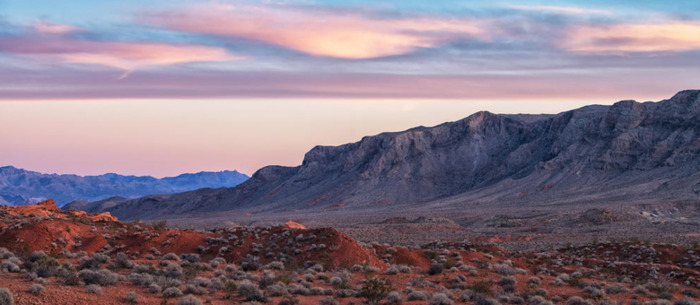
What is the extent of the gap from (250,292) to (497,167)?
121436mm

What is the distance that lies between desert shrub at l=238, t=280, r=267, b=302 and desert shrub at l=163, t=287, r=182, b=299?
1.71 metres

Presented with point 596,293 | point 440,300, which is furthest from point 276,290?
point 596,293

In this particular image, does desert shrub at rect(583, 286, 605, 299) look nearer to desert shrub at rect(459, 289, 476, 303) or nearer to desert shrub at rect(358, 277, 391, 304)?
desert shrub at rect(459, 289, 476, 303)

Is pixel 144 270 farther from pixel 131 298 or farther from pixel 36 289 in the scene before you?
pixel 36 289

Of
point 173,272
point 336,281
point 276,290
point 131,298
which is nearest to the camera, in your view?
point 131,298

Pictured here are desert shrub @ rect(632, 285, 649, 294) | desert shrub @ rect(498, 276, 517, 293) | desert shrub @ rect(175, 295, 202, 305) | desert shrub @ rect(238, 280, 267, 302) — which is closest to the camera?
desert shrub @ rect(175, 295, 202, 305)

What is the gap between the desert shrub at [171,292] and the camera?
18.1 metres

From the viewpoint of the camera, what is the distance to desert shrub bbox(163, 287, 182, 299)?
1812cm

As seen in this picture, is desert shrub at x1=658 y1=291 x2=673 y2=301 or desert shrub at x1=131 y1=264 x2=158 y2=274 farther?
desert shrub at x1=658 y1=291 x2=673 y2=301

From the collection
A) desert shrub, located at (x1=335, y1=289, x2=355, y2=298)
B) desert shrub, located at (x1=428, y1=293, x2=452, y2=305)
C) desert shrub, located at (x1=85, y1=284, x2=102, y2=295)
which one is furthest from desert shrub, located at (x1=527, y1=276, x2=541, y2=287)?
desert shrub, located at (x1=85, y1=284, x2=102, y2=295)

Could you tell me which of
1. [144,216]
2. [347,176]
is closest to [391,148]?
[347,176]

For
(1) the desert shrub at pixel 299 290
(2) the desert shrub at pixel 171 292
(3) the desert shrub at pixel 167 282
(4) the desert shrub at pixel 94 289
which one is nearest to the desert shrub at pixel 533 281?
(1) the desert shrub at pixel 299 290

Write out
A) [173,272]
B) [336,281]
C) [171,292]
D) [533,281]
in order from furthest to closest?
[533,281] < [336,281] < [173,272] < [171,292]

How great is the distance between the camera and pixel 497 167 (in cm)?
13688
